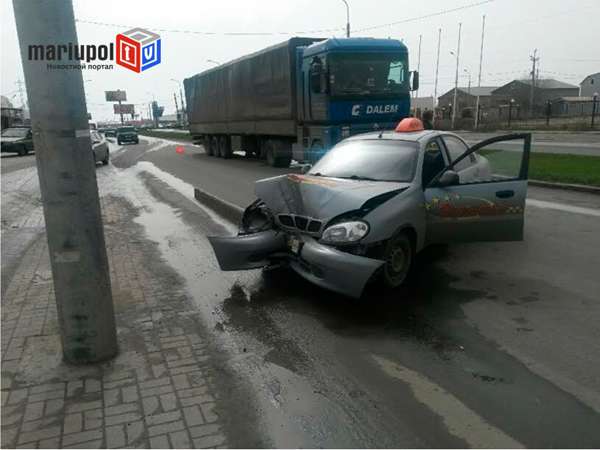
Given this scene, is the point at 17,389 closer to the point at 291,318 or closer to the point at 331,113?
the point at 291,318

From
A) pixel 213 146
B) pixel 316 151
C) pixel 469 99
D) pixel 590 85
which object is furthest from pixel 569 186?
pixel 590 85

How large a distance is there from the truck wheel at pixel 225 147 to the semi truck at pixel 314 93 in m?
2.51

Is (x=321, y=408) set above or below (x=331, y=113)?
below

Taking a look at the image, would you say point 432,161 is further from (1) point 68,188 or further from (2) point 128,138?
(2) point 128,138

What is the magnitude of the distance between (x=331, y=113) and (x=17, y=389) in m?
11.8

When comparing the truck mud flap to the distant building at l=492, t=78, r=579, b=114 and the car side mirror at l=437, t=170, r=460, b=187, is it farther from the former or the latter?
the distant building at l=492, t=78, r=579, b=114

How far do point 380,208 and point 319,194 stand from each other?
65 centimetres

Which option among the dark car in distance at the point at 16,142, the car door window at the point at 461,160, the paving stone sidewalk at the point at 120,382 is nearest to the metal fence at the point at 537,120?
the dark car in distance at the point at 16,142

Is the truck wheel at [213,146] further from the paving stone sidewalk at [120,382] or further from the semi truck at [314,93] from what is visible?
the paving stone sidewalk at [120,382]

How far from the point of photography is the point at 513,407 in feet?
10.9

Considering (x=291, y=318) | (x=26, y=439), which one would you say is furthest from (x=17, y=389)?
(x=291, y=318)

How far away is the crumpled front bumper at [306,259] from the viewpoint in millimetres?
4699

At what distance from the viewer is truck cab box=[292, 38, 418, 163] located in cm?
1426

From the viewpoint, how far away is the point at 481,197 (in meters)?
6.07
